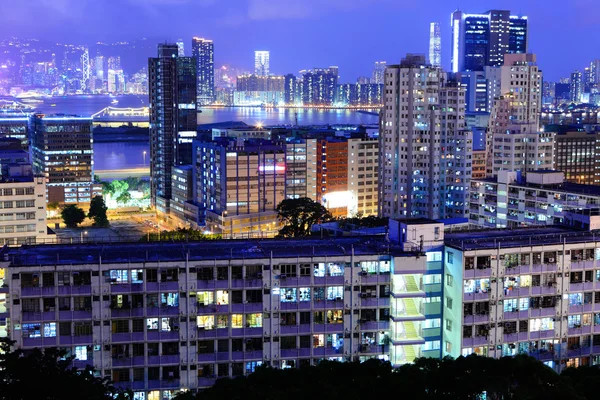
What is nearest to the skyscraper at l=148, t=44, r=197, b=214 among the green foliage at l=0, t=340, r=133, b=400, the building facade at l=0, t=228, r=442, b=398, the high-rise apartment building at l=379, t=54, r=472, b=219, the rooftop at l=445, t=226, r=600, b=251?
the high-rise apartment building at l=379, t=54, r=472, b=219

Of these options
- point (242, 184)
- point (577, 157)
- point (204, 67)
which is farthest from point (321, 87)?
point (242, 184)

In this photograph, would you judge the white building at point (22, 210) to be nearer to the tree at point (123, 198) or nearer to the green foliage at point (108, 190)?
the tree at point (123, 198)

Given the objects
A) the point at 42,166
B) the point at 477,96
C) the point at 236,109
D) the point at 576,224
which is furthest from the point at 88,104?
the point at 576,224

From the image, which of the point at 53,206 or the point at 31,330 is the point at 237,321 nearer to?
the point at 31,330

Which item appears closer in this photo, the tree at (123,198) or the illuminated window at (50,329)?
the illuminated window at (50,329)

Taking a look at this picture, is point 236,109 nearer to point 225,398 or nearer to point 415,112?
point 415,112

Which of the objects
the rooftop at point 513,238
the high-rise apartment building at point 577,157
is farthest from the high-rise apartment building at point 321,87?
the rooftop at point 513,238
